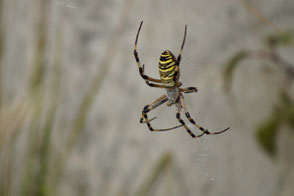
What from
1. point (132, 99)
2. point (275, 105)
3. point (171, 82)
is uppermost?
point (132, 99)

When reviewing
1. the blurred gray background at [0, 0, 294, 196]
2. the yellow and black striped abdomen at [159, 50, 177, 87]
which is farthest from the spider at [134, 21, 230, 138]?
the blurred gray background at [0, 0, 294, 196]

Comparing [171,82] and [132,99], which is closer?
[171,82]

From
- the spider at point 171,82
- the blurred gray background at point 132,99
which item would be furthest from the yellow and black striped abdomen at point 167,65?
the blurred gray background at point 132,99

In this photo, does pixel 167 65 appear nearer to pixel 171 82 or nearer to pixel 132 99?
pixel 171 82

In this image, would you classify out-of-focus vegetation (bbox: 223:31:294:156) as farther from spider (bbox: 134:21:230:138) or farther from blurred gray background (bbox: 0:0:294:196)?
spider (bbox: 134:21:230:138)

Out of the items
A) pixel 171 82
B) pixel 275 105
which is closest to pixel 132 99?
pixel 275 105

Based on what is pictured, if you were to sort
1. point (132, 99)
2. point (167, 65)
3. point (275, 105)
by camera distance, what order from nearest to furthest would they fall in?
1. point (167, 65)
2. point (275, 105)
3. point (132, 99)

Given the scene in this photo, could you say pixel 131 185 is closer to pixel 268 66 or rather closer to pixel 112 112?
pixel 112 112

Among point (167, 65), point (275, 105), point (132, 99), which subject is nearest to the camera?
point (167, 65)
